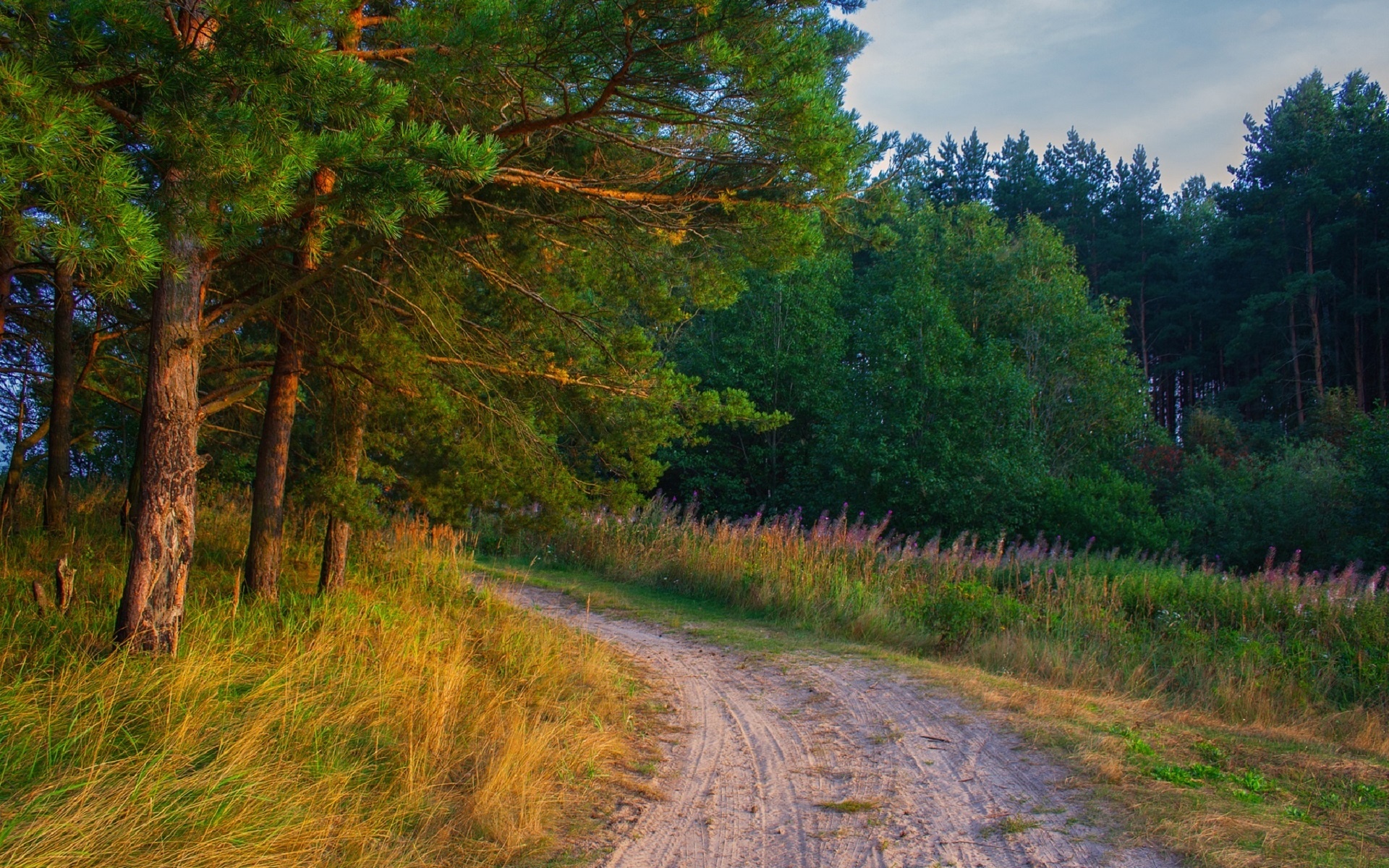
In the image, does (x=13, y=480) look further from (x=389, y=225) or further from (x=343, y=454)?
(x=389, y=225)

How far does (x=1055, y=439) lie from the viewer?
87.8 ft

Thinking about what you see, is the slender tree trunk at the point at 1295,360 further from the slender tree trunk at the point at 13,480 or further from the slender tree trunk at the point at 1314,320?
the slender tree trunk at the point at 13,480

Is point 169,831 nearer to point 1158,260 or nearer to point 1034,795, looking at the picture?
point 1034,795

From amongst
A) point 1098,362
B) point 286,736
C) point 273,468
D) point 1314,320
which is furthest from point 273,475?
point 1314,320

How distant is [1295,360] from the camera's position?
34.2m

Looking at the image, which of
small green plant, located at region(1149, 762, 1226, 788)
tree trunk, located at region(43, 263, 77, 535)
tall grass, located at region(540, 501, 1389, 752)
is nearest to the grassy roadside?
small green plant, located at region(1149, 762, 1226, 788)

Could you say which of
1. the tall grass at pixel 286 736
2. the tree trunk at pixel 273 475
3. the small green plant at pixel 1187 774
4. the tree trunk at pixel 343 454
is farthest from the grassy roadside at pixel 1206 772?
the tree trunk at pixel 273 475

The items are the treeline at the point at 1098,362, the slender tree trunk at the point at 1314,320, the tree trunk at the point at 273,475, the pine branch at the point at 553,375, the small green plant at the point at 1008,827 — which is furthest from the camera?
the slender tree trunk at the point at 1314,320

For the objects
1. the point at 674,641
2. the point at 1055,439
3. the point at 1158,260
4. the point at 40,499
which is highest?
the point at 1158,260

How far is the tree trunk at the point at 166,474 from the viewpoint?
5090 millimetres

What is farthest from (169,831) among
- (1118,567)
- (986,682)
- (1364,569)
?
(1364,569)

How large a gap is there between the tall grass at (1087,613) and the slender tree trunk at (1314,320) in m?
25.6

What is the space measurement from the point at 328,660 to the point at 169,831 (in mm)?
2277

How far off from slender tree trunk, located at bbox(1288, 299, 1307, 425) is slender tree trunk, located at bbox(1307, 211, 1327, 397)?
0.56 metres
